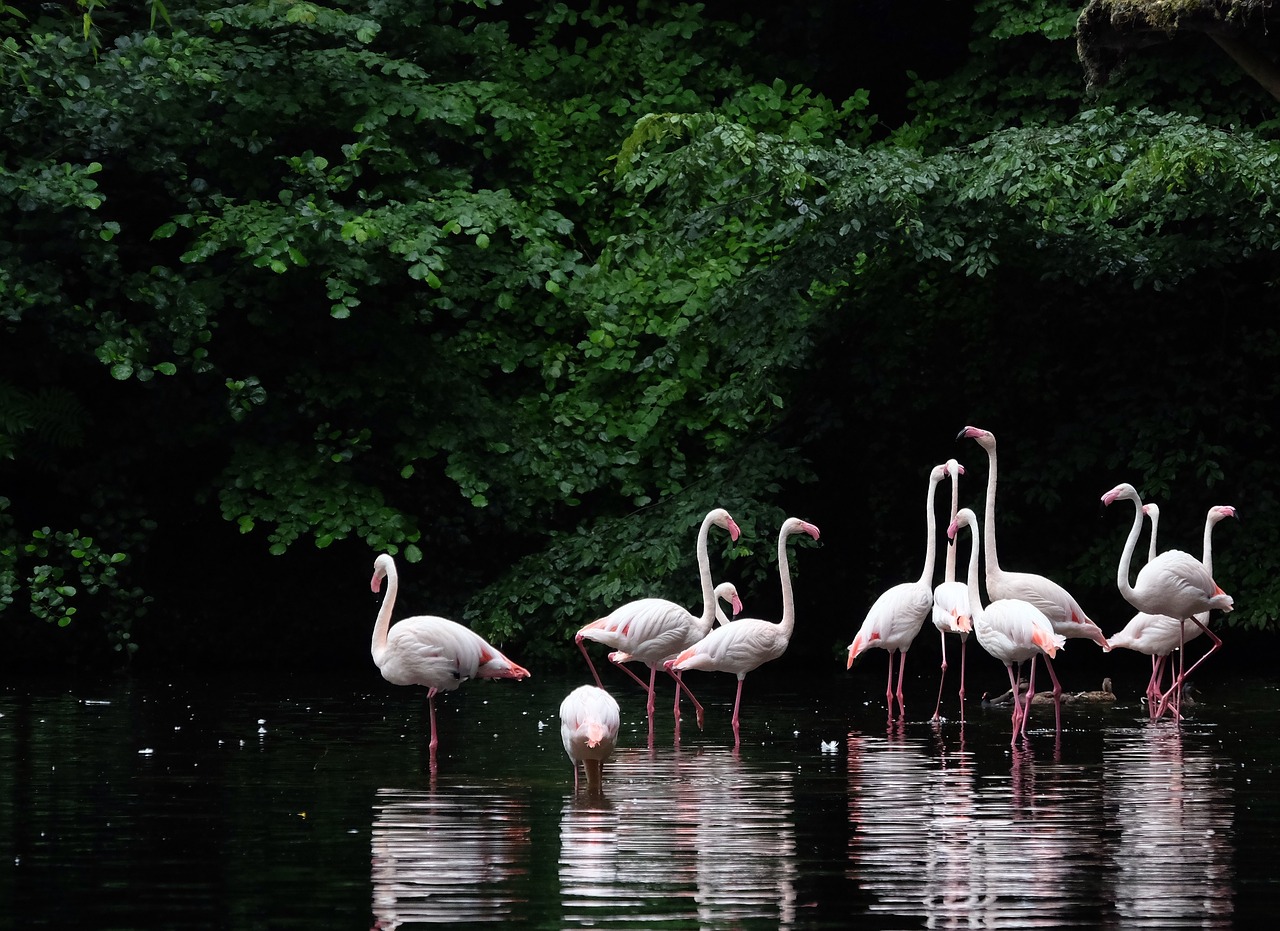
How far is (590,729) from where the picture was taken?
759 cm

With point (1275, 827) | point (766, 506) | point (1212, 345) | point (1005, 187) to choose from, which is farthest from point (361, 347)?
point (1275, 827)

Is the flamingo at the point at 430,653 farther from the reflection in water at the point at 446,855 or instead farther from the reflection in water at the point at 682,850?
the reflection in water at the point at 446,855

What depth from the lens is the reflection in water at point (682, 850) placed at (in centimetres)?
535

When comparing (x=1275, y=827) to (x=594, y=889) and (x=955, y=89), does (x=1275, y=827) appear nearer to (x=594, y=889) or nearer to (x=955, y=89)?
(x=594, y=889)

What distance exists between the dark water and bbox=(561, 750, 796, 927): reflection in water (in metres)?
0.02

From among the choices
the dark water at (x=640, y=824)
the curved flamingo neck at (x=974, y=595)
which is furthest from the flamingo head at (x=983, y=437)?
the dark water at (x=640, y=824)

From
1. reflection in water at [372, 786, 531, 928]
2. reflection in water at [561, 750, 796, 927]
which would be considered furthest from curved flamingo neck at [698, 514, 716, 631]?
reflection in water at [372, 786, 531, 928]

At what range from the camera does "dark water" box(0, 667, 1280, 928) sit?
5367mm

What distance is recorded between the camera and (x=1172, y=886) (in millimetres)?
5605

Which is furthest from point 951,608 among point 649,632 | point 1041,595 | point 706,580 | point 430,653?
point 430,653

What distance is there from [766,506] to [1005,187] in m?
3.22

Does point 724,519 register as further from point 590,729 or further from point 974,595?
point 590,729

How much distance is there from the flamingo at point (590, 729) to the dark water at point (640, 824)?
0.56ft

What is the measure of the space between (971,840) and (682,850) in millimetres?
1064
